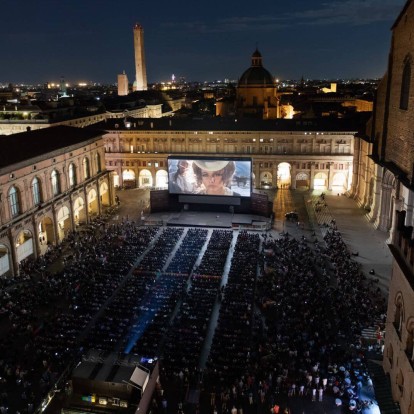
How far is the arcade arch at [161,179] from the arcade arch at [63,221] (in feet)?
81.0

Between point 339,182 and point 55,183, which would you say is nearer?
point 55,183

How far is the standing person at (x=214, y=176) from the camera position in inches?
2448

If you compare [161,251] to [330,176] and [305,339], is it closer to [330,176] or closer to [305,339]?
[305,339]

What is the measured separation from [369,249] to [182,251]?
19547 millimetres

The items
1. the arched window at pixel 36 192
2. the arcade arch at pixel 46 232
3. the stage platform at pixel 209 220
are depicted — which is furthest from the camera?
the stage platform at pixel 209 220

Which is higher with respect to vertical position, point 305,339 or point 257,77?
point 257,77

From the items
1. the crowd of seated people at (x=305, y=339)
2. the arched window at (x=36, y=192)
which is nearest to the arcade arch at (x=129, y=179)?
the arched window at (x=36, y=192)

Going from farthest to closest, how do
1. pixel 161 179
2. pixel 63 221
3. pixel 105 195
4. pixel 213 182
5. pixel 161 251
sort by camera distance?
pixel 161 179, pixel 105 195, pixel 213 182, pixel 63 221, pixel 161 251

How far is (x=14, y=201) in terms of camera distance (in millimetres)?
44938

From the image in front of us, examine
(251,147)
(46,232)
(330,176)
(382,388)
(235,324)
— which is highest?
(251,147)

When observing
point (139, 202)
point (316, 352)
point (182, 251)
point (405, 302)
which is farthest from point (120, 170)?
point (405, 302)

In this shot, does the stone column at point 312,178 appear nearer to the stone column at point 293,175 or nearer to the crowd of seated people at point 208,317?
the stone column at point 293,175

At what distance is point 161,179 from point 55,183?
27.0 m

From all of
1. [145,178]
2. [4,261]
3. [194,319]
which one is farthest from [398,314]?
[145,178]
